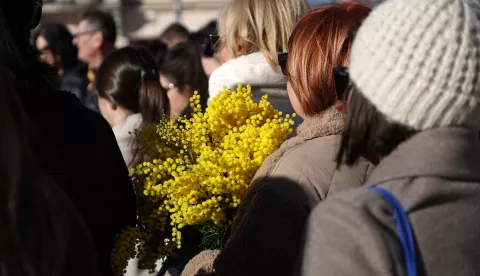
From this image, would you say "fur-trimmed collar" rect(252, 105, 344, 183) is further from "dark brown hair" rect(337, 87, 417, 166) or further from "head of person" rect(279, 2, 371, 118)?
"dark brown hair" rect(337, 87, 417, 166)

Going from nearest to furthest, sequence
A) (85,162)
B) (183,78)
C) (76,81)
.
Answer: (85,162)
(183,78)
(76,81)

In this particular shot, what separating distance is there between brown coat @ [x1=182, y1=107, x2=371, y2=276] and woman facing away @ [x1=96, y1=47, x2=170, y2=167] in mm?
1924

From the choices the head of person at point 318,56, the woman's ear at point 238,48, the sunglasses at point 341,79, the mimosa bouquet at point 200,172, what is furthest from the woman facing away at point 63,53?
the sunglasses at point 341,79

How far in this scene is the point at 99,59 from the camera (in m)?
6.20

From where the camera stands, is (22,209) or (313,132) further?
(313,132)

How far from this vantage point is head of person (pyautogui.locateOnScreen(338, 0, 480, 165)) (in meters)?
1.61

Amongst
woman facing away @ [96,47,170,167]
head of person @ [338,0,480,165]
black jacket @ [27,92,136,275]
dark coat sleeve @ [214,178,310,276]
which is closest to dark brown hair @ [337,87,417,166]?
head of person @ [338,0,480,165]

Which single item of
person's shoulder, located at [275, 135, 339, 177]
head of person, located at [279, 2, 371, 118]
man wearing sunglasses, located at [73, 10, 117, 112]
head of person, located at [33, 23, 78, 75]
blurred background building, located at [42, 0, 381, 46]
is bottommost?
blurred background building, located at [42, 0, 381, 46]

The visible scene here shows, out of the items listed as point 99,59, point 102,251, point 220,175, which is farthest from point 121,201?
point 99,59

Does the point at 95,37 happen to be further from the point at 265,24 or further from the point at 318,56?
the point at 318,56

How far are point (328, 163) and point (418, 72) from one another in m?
0.55

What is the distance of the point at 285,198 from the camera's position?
1989mm

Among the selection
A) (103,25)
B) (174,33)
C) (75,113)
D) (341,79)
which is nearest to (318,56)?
(341,79)

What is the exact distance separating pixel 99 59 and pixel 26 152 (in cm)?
497
